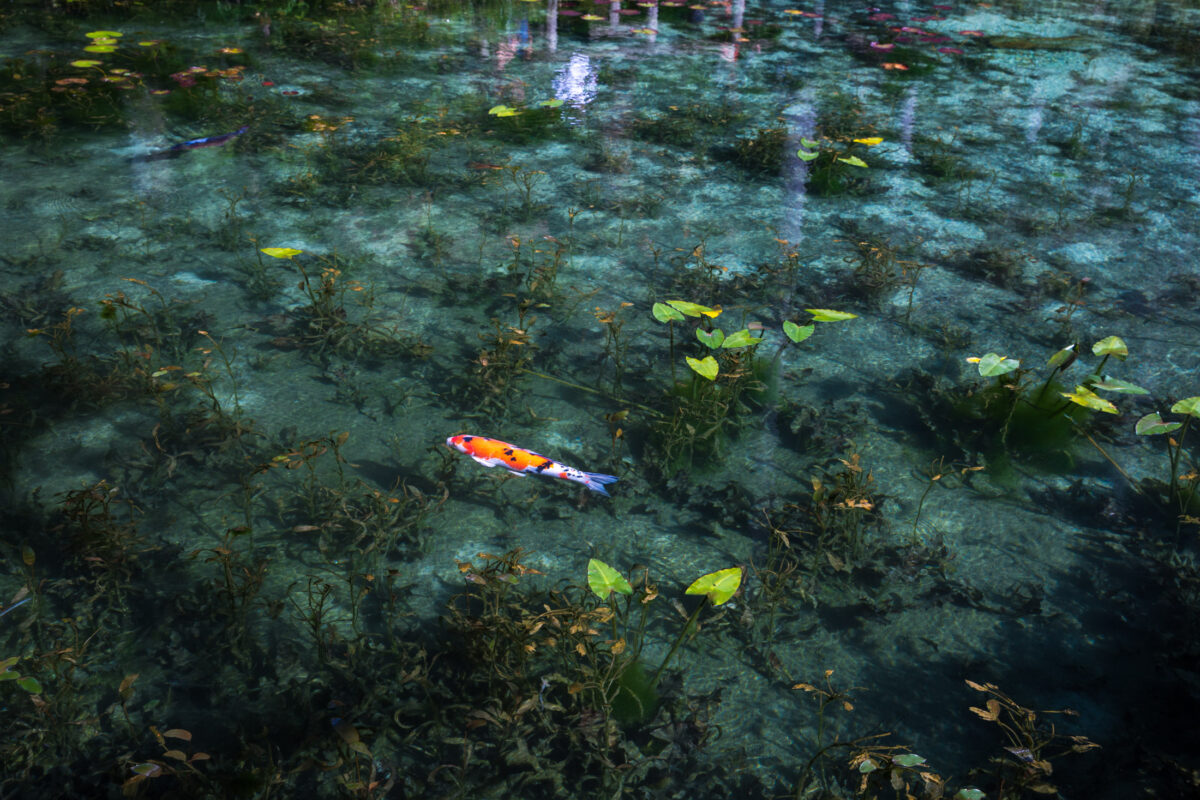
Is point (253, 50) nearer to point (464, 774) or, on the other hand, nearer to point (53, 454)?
point (53, 454)

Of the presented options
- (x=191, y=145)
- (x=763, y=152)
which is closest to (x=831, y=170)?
(x=763, y=152)

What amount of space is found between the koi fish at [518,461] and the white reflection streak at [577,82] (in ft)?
14.1

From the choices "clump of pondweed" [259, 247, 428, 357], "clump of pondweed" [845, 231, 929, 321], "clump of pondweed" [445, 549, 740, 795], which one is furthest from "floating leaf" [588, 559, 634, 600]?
"clump of pondweed" [845, 231, 929, 321]

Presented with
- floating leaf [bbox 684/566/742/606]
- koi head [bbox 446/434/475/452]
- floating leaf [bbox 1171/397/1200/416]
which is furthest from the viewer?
koi head [bbox 446/434/475/452]

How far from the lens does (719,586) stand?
2064mm

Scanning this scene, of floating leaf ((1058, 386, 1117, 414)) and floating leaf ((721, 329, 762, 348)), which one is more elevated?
floating leaf ((721, 329, 762, 348))

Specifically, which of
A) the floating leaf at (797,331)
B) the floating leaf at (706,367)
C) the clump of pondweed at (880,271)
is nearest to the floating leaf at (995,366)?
the floating leaf at (797,331)

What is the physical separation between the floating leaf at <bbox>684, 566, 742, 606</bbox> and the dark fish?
16.2ft

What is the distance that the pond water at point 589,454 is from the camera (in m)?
2.13

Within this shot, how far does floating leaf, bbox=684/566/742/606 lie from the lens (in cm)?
205

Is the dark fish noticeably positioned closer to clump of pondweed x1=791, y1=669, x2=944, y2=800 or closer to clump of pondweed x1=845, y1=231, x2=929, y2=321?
clump of pondweed x1=845, y1=231, x2=929, y2=321

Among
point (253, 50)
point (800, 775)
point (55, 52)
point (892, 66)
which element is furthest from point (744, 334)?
point (55, 52)

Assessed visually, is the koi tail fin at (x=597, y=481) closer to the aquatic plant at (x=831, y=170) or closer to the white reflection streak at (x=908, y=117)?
the aquatic plant at (x=831, y=170)

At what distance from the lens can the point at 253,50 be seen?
7.29 metres
